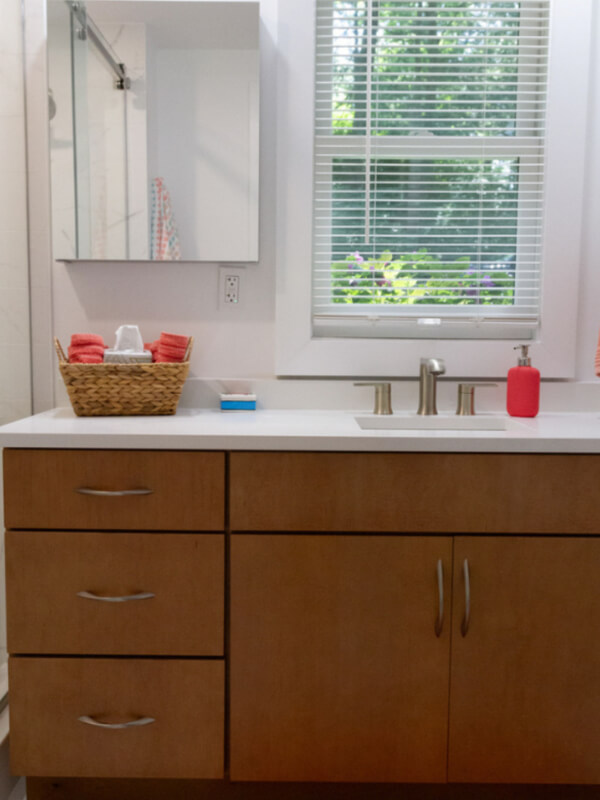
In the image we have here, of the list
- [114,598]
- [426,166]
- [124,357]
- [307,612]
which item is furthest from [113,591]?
[426,166]

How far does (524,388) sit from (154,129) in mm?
1211

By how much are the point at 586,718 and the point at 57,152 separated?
1.89m

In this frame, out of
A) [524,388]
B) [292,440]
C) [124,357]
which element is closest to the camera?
[292,440]

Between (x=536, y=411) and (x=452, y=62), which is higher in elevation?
(x=452, y=62)

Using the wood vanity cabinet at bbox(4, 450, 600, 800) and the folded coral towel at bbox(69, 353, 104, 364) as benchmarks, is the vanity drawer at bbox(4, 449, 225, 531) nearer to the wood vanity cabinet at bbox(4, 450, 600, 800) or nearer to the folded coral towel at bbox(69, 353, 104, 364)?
the wood vanity cabinet at bbox(4, 450, 600, 800)

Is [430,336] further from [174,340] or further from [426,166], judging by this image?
[174,340]

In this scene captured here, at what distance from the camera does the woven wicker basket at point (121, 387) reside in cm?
162

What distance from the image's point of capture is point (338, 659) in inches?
56.2

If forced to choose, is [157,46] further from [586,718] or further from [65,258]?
[586,718]

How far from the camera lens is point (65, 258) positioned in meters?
1.87

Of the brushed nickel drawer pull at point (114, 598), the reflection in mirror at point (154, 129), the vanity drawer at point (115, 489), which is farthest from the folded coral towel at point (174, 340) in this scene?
the brushed nickel drawer pull at point (114, 598)

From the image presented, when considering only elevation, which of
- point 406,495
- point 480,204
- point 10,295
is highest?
point 480,204

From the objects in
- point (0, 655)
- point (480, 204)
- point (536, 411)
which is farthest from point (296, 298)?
point (0, 655)

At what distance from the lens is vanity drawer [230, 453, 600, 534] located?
55.2 inches
